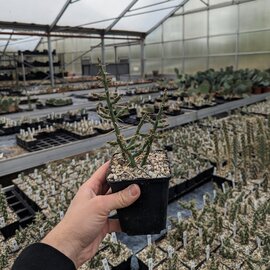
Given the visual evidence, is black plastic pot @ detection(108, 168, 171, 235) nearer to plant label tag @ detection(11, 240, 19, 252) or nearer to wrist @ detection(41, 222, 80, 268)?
wrist @ detection(41, 222, 80, 268)

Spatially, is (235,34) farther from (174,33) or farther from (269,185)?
(269,185)

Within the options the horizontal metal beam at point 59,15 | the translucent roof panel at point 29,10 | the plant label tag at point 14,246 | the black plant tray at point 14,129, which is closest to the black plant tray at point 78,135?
the black plant tray at point 14,129

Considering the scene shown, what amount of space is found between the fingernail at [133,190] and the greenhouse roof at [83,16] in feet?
27.3

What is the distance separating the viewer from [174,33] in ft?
38.4

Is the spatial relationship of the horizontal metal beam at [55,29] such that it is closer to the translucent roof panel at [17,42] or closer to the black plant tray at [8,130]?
the translucent roof panel at [17,42]

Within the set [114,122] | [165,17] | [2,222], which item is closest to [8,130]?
[2,222]

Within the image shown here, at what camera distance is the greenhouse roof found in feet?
27.0

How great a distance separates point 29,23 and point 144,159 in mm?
9547

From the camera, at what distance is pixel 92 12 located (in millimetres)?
9258

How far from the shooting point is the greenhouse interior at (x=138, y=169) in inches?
35.4

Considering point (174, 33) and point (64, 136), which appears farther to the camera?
point (174, 33)

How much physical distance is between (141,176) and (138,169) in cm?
4

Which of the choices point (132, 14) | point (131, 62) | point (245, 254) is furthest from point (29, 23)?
point (245, 254)

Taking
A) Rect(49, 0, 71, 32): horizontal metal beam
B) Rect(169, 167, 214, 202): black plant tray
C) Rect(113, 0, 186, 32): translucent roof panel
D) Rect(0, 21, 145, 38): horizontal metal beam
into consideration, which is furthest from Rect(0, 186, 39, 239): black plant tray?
Rect(113, 0, 186, 32): translucent roof panel
